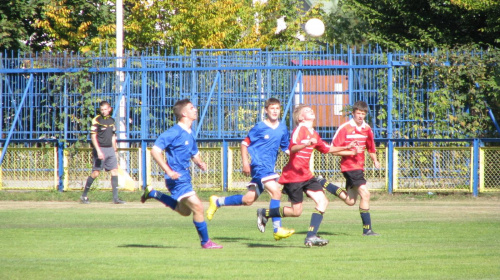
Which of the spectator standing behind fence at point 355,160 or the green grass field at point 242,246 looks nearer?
the green grass field at point 242,246

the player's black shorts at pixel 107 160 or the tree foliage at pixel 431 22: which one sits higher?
the tree foliage at pixel 431 22

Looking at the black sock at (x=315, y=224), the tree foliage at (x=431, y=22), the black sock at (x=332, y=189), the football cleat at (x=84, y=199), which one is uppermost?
the tree foliage at (x=431, y=22)

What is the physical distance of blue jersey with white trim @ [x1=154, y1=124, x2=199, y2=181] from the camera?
9367 mm

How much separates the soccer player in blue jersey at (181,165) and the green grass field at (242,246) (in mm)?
413

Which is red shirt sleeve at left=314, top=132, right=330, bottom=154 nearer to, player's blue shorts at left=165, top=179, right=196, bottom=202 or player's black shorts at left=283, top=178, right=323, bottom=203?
player's black shorts at left=283, top=178, right=323, bottom=203

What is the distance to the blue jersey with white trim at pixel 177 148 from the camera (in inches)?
369

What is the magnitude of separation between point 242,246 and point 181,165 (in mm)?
1280

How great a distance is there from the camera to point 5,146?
63.6 ft

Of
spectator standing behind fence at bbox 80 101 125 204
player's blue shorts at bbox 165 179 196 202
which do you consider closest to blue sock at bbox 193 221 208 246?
player's blue shorts at bbox 165 179 196 202

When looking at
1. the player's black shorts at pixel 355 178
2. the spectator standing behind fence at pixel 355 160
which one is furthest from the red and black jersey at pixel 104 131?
the player's black shorts at pixel 355 178

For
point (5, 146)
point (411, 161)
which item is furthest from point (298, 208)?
point (5, 146)

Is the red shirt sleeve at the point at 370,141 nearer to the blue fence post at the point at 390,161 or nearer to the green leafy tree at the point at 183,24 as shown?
the blue fence post at the point at 390,161

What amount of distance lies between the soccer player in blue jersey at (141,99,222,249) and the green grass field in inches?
16.3

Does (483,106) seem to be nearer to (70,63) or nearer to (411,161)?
(411,161)
